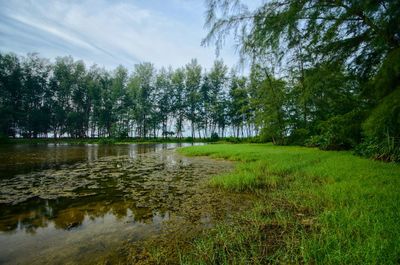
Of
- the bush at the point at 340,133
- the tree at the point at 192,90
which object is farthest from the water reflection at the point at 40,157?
the tree at the point at 192,90

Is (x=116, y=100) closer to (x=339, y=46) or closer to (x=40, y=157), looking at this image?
(x=40, y=157)

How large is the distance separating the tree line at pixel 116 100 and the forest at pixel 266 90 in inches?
10.4

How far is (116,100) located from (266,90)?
45312mm

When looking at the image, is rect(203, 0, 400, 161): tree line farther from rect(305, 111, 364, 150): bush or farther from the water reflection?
the water reflection

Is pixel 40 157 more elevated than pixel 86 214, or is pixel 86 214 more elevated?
pixel 40 157

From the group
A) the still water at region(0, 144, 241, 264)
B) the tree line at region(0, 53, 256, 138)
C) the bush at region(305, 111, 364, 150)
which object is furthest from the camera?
the tree line at region(0, 53, 256, 138)

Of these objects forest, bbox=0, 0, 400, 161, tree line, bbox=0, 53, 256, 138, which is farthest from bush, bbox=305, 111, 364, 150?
tree line, bbox=0, 53, 256, 138

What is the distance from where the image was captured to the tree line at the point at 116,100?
1918 inches

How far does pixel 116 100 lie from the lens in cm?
5581

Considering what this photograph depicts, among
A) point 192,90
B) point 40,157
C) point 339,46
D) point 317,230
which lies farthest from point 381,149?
point 192,90

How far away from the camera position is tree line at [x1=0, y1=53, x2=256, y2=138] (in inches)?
1918

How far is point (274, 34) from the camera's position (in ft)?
12.0

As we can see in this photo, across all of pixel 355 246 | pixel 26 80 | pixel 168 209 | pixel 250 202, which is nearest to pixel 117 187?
Result: pixel 168 209

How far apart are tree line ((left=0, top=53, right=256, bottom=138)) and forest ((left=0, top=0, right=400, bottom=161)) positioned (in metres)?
0.26
